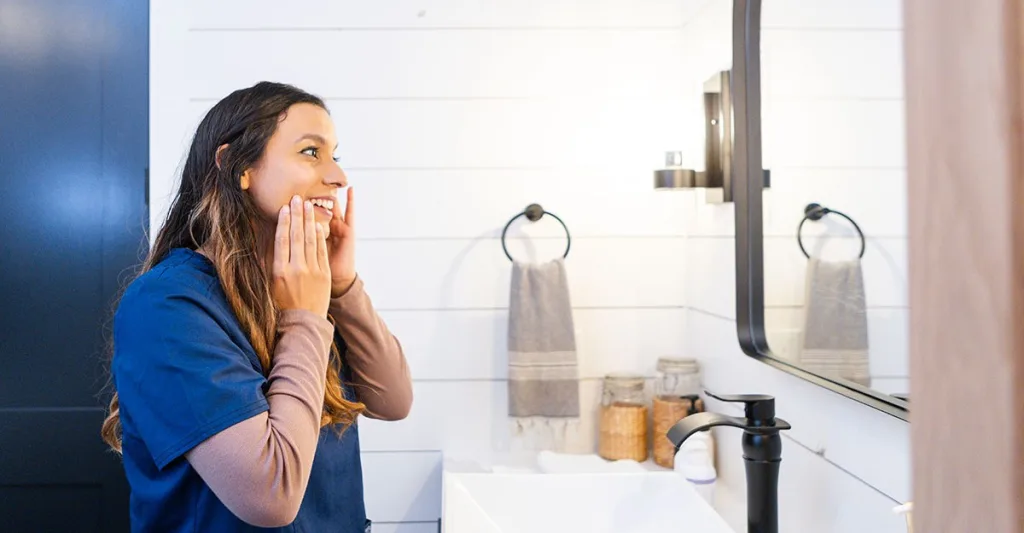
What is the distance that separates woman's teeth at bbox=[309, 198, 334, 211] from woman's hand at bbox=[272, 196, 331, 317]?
0.02 metres

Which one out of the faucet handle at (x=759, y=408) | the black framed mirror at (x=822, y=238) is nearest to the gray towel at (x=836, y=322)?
the black framed mirror at (x=822, y=238)

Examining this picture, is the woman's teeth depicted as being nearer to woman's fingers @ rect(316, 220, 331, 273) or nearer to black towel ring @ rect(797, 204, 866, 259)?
woman's fingers @ rect(316, 220, 331, 273)

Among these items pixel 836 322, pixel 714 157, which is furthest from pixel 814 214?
pixel 714 157

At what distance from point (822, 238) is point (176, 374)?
85 centimetres

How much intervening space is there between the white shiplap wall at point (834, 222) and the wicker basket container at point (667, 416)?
7.7 inches

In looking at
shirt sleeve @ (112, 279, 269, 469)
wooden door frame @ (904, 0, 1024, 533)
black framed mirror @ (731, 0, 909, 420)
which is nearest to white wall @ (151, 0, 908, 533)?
black framed mirror @ (731, 0, 909, 420)

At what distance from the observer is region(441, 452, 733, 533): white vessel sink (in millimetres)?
1499

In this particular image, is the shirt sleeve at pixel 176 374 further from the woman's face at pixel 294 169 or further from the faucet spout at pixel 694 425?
the faucet spout at pixel 694 425

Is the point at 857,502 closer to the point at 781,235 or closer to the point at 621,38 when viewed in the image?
the point at 781,235

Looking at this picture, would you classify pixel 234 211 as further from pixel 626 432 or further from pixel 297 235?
pixel 626 432

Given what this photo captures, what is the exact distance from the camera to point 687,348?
6.68 ft

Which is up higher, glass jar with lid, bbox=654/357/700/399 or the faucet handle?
the faucet handle

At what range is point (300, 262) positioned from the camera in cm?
115

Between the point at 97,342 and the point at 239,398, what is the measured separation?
4.46 feet
